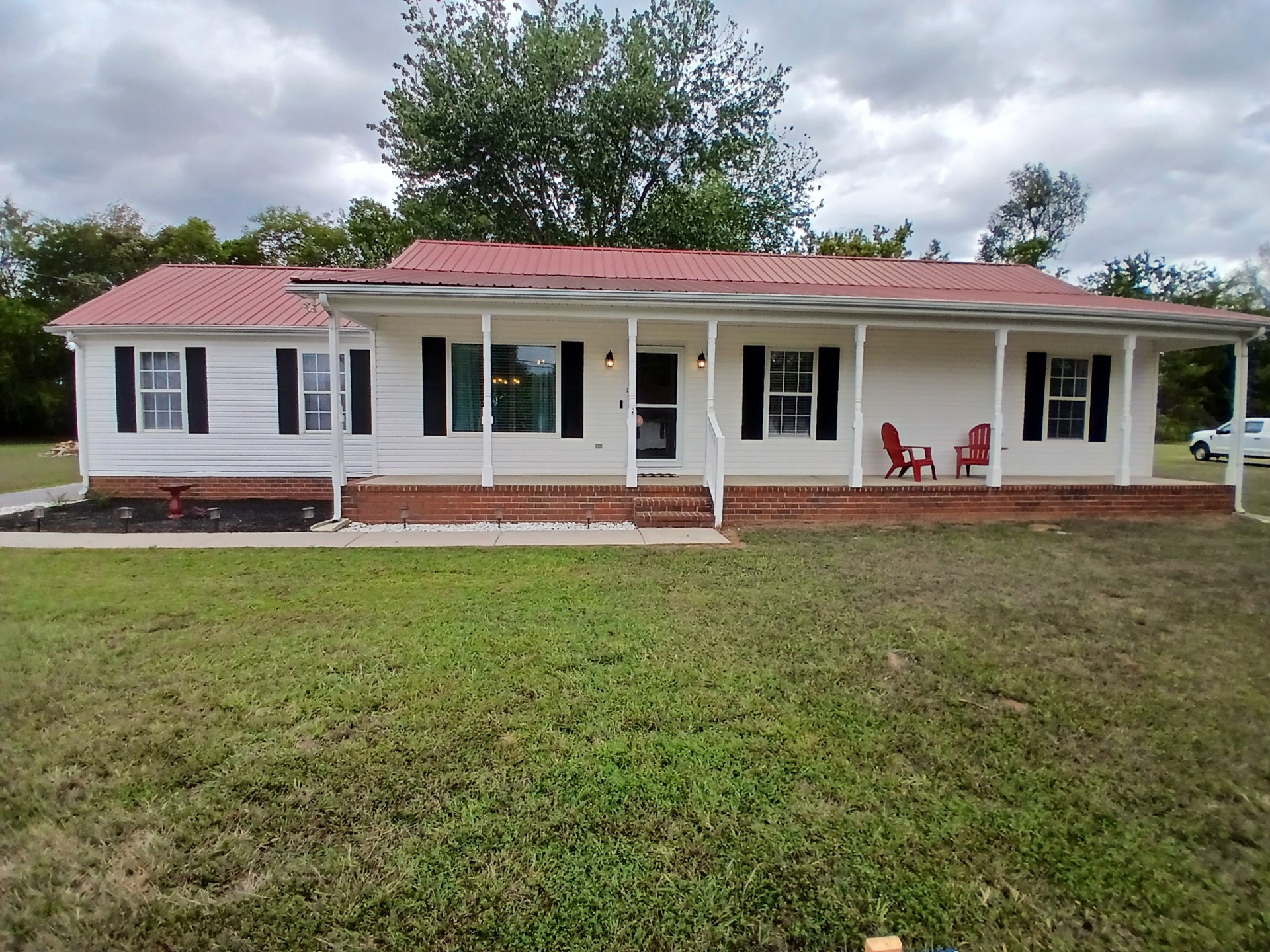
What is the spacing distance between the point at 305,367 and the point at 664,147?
14.2 meters

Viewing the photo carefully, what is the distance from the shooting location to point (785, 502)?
8.41 meters

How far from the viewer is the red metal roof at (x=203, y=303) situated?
10.3m

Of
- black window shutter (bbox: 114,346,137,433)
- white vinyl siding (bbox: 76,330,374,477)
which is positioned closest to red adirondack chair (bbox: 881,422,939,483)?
white vinyl siding (bbox: 76,330,374,477)

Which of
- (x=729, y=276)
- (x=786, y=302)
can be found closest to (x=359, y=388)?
(x=729, y=276)

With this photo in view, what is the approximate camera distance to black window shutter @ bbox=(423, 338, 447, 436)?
943 cm

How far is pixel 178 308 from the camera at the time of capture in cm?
1073

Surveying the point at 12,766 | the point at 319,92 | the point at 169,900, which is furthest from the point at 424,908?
the point at 319,92

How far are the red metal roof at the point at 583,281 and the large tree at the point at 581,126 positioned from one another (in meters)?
6.87

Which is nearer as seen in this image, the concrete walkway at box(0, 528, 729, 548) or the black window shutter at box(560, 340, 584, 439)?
the concrete walkway at box(0, 528, 729, 548)

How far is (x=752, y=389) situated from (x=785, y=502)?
226 cm

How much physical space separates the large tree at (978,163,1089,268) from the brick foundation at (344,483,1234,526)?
125ft

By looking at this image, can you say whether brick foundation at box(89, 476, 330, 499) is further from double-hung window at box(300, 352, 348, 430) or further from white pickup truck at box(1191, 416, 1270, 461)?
white pickup truck at box(1191, 416, 1270, 461)

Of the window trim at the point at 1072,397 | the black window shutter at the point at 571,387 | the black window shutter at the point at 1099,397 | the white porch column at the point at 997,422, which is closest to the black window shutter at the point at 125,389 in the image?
the black window shutter at the point at 571,387

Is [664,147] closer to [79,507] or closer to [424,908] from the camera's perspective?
[79,507]
